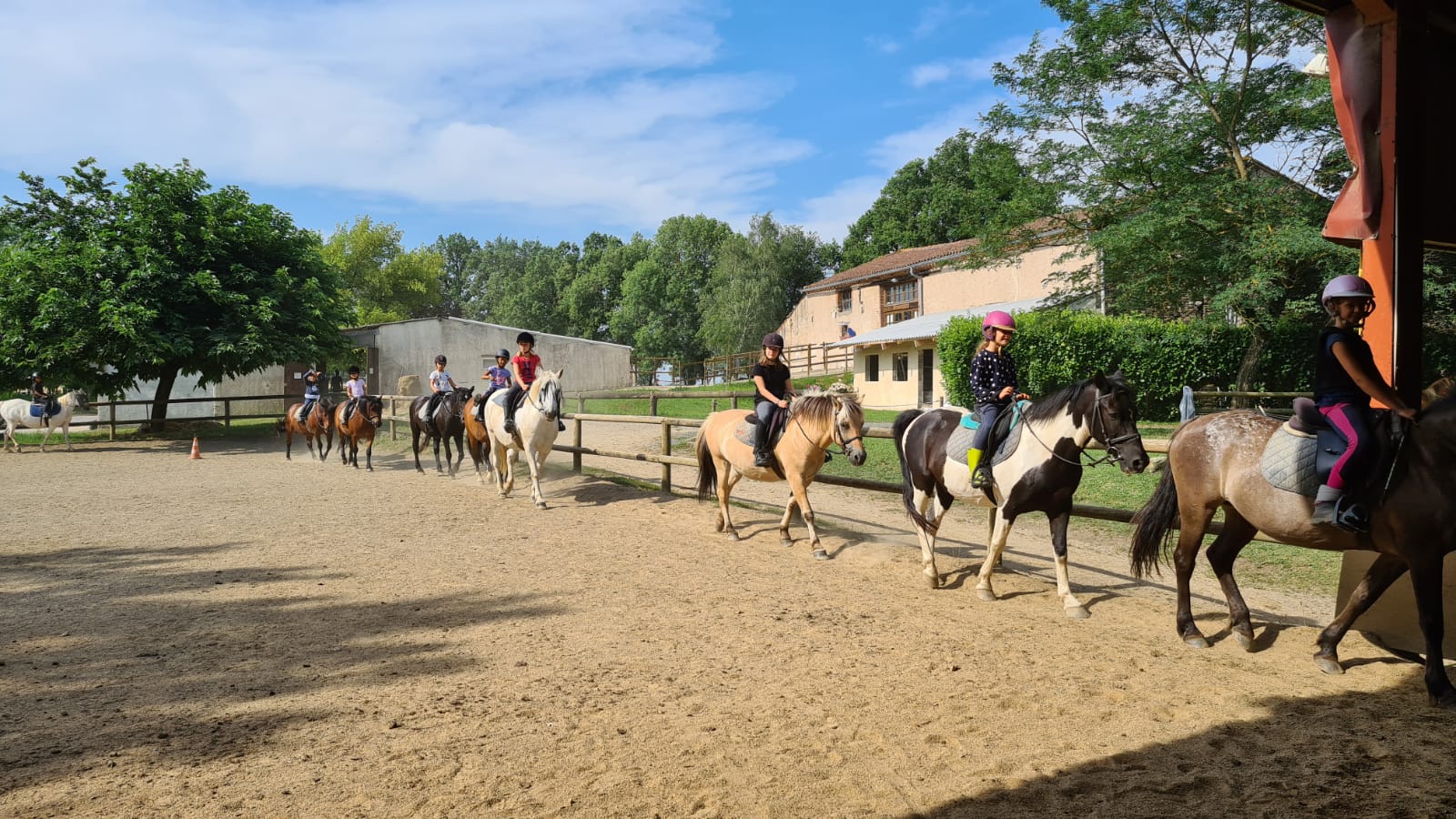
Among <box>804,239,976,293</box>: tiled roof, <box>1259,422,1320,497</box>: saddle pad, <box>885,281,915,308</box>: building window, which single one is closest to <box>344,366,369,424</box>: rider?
<box>1259,422,1320,497</box>: saddle pad

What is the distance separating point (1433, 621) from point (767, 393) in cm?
535

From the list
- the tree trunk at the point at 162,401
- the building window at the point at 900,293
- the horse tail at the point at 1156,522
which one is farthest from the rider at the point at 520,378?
the building window at the point at 900,293

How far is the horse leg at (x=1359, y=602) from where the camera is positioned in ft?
14.0

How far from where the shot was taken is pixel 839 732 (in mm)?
3682

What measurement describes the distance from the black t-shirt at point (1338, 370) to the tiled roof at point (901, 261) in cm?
3211

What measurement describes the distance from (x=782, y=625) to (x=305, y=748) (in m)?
2.92

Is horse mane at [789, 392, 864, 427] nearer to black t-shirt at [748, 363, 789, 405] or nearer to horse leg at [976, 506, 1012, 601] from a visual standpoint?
black t-shirt at [748, 363, 789, 405]

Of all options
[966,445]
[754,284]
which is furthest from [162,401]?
[754,284]

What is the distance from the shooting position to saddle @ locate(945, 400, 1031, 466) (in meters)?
5.99

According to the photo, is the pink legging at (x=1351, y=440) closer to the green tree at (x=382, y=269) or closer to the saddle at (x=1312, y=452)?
the saddle at (x=1312, y=452)

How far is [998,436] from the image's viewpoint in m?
6.05

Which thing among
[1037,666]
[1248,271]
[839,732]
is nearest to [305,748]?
[839,732]

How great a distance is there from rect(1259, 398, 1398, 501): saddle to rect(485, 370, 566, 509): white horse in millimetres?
8240

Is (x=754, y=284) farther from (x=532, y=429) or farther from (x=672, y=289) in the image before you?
(x=532, y=429)
